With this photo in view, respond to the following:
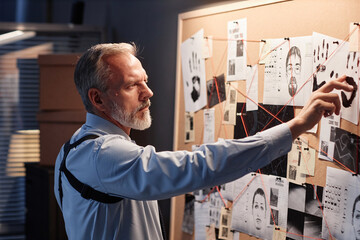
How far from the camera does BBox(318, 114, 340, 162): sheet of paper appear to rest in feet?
4.76

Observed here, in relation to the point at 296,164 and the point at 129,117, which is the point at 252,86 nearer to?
the point at 296,164

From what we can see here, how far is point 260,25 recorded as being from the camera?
5.61ft

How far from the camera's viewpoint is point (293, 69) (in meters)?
1.58

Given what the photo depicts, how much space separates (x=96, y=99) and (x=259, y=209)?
71 centimetres

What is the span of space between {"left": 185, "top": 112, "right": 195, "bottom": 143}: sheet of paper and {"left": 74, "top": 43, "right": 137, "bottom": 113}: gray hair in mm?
596

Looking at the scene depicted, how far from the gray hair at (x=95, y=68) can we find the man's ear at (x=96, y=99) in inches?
0.6

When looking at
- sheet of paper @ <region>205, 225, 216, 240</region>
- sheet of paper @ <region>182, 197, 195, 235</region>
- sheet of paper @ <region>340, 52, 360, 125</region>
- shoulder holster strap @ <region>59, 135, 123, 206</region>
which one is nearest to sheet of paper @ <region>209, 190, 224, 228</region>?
sheet of paper @ <region>205, 225, 216, 240</region>

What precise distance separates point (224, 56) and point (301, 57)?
0.40 metres

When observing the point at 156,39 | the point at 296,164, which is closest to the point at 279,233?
the point at 296,164

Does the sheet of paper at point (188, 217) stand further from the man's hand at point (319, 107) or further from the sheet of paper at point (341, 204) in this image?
the man's hand at point (319, 107)

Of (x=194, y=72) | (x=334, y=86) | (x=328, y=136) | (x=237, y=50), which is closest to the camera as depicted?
(x=334, y=86)

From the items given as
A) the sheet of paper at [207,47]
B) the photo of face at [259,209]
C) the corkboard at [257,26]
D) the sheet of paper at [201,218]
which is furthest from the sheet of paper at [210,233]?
the sheet of paper at [207,47]

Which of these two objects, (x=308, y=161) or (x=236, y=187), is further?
(x=236, y=187)

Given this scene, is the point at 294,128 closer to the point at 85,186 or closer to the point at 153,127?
the point at 85,186
